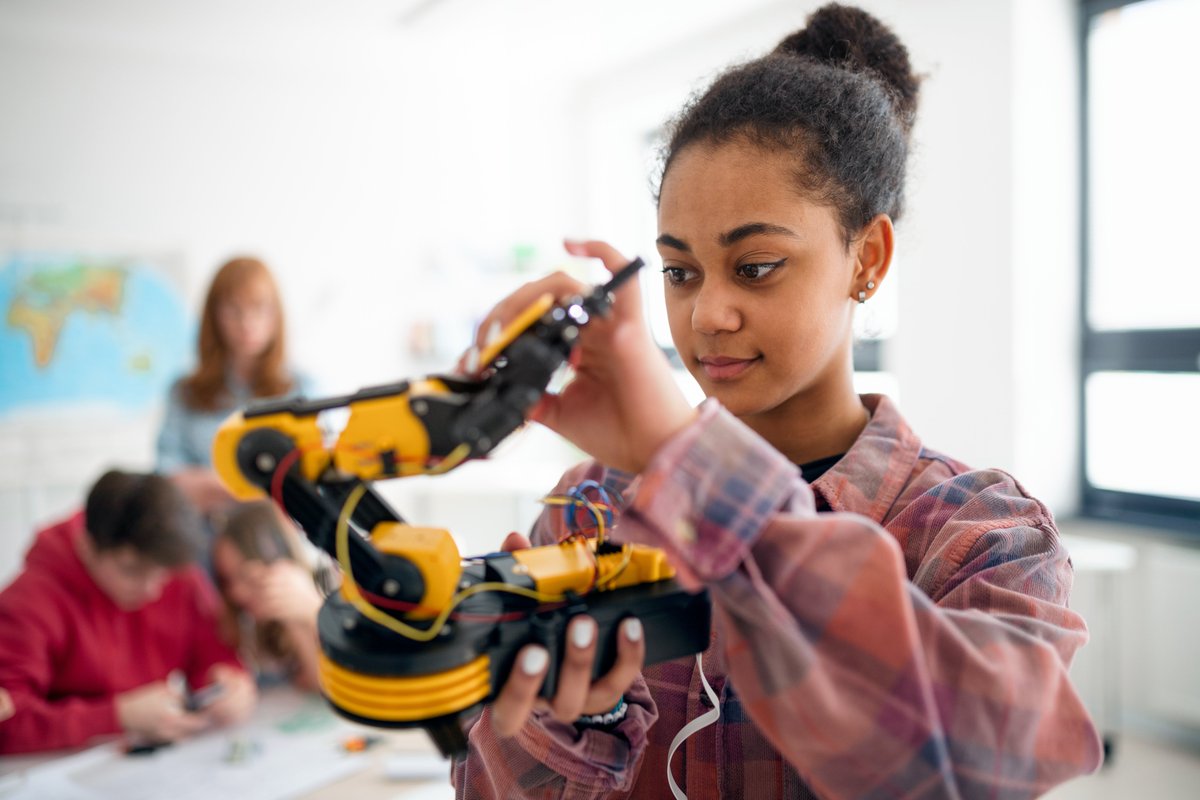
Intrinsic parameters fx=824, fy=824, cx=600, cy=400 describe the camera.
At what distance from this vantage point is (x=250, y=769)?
5.15ft

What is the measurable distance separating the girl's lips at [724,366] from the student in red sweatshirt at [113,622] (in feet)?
4.88

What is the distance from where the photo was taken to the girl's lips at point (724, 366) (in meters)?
0.80

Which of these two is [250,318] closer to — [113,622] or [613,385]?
[113,622]

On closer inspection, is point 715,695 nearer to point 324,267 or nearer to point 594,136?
point 324,267

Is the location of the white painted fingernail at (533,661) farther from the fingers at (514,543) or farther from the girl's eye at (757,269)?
the girl's eye at (757,269)

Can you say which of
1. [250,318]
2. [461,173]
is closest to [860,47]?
[250,318]

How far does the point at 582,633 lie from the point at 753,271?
38 centimetres

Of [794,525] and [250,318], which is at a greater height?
[250,318]

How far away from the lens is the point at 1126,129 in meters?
2.91

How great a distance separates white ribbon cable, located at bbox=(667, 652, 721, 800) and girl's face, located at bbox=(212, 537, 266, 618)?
182cm

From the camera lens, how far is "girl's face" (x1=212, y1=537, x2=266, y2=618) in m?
2.30

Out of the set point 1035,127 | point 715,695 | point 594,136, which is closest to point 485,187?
point 594,136

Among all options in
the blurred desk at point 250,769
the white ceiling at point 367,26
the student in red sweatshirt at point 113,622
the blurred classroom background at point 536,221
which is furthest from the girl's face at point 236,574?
the white ceiling at point 367,26

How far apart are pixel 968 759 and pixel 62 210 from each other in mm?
4087
